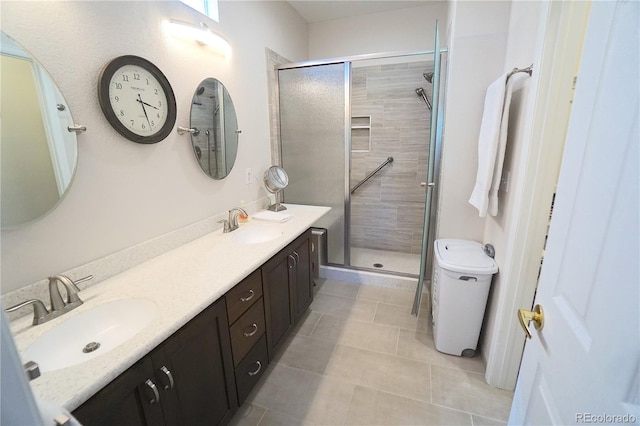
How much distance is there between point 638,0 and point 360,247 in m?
3.36

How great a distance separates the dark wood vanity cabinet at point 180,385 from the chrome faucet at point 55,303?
435 millimetres

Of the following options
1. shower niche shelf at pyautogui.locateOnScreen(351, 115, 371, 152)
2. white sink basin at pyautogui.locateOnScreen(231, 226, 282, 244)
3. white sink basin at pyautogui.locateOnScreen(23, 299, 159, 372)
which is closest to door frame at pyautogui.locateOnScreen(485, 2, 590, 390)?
white sink basin at pyautogui.locateOnScreen(231, 226, 282, 244)

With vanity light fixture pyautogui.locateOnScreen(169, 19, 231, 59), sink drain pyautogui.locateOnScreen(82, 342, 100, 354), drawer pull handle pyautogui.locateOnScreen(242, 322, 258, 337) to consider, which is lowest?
drawer pull handle pyautogui.locateOnScreen(242, 322, 258, 337)

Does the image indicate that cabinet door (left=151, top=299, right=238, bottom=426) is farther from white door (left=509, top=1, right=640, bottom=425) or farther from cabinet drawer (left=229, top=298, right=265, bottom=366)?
white door (left=509, top=1, right=640, bottom=425)

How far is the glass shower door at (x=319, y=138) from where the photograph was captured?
2.62 metres

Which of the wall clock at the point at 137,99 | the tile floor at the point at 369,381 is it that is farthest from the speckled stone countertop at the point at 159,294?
the tile floor at the point at 369,381

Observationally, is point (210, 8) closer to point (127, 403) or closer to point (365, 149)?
point (365, 149)

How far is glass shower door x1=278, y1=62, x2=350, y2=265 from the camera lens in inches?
103

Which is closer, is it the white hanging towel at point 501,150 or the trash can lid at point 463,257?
the white hanging towel at point 501,150

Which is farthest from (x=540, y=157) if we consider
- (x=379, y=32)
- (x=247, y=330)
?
(x=379, y=32)

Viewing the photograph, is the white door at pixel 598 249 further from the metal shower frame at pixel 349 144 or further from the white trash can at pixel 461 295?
the metal shower frame at pixel 349 144

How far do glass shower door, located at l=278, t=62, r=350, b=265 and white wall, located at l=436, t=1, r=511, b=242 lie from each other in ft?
3.08

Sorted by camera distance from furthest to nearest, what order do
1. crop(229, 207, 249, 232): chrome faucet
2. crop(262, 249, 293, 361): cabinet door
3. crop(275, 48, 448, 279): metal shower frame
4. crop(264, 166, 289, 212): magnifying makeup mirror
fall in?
crop(264, 166, 289, 212): magnifying makeup mirror → crop(275, 48, 448, 279): metal shower frame → crop(229, 207, 249, 232): chrome faucet → crop(262, 249, 293, 361): cabinet door

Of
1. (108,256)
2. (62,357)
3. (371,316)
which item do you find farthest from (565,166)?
(371,316)
